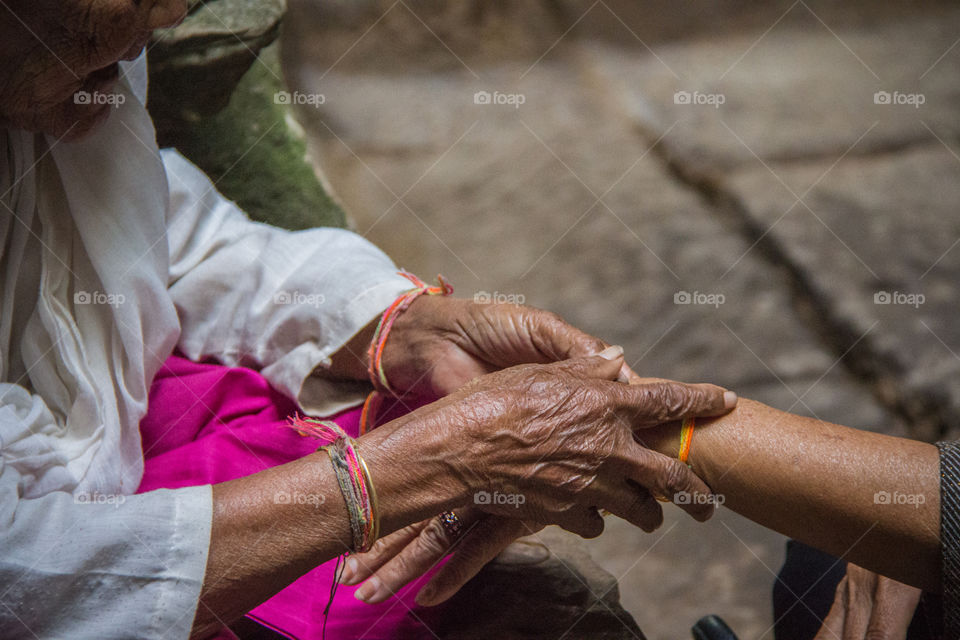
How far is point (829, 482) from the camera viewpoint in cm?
148

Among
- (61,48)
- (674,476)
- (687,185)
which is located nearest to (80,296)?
(61,48)

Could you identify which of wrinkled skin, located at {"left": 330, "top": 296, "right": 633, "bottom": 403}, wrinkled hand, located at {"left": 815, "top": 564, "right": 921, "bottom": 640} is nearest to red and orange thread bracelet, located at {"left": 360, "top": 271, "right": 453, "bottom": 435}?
wrinkled skin, located at {"left": 330, "top": 296, "right": 633, "bottom": 403}

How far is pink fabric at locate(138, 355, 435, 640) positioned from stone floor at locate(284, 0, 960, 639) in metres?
1.04

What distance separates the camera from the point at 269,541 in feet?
4.14

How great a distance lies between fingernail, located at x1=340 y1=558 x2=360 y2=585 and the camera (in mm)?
1554

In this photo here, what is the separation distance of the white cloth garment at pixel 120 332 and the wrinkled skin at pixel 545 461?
412 millimetres

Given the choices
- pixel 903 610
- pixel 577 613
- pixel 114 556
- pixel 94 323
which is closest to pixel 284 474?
pixel 114 556

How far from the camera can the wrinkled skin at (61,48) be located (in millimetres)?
1238

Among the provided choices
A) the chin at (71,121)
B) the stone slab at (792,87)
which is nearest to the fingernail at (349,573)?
the chin at (71,121)

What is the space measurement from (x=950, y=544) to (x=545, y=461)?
0.68m

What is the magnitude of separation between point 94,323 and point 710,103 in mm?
3146

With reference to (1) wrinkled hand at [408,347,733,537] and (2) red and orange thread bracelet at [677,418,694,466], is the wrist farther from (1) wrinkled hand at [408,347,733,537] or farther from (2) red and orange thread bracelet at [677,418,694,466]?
(2) red and orange thread bracelet at [677,418,694,466]

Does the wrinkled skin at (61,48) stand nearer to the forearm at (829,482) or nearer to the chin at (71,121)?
the chin at (71,121)

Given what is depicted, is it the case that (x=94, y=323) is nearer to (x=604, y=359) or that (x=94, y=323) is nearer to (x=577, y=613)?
(x=604, y=359)
